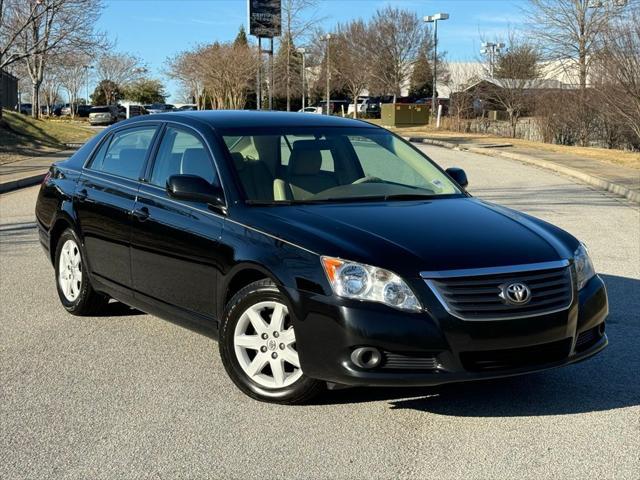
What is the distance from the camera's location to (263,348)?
14.8 ft

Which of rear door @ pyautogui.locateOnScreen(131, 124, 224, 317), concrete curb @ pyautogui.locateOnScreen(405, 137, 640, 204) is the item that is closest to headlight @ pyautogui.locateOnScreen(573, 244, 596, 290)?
rear door @ pyautogui.locateOnScreen(131, 124, 224, 317)

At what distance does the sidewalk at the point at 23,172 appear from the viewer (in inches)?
677

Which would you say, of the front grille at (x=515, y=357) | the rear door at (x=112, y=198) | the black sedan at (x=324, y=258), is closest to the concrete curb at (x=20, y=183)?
the rear door at (x=112, y=198)

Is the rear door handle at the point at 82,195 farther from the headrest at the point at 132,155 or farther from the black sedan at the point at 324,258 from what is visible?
the headrest at the point at 132,155

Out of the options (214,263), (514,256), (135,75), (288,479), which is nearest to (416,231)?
(514,256)

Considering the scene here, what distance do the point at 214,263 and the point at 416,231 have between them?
47.7 inches

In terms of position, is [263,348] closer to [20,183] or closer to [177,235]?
[177,235]

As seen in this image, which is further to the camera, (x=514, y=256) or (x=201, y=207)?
(x=201, y=207)

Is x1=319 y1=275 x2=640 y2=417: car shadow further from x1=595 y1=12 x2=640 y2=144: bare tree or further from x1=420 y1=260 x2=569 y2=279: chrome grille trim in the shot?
x1=595 y1=12 x2=640 y2=144: bare tree

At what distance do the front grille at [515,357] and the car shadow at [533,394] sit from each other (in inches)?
13.5

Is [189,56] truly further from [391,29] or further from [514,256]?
[514,256]

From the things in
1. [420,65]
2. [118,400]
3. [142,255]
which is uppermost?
[420,65]

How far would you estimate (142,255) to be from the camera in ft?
18.1

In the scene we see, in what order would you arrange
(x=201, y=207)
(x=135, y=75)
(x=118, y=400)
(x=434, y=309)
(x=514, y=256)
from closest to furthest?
1. (x=434, y=309)
2. (x=514, y=256)
3. (x=118, y=400)
4. (x=201, y=207)
5. (x=135, y=75)
